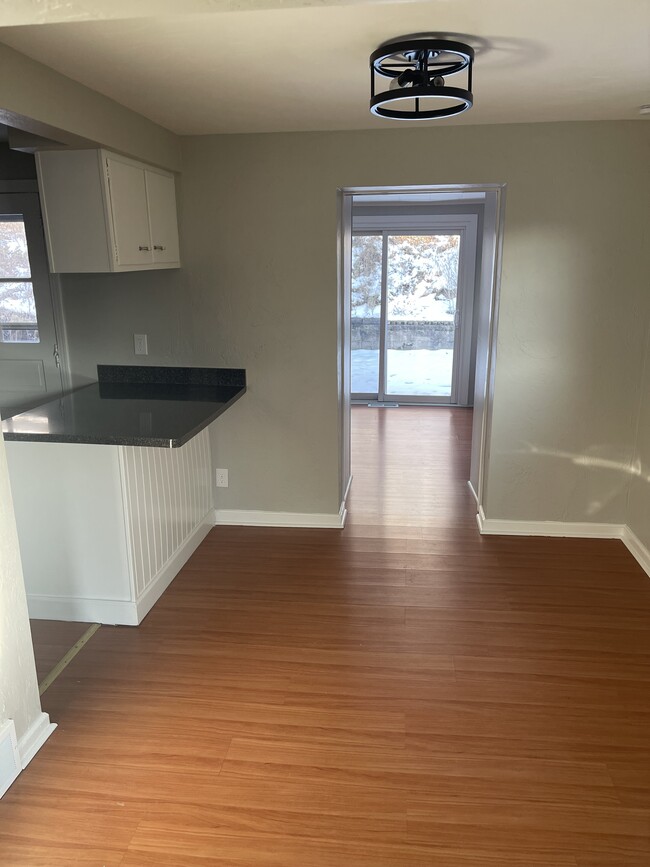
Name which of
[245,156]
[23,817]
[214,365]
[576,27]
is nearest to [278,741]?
[23,817]

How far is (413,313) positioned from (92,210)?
499cm

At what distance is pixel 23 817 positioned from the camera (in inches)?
77.7

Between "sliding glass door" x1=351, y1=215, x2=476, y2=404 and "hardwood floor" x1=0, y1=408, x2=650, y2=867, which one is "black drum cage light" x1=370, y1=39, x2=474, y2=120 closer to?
"hardwood floor" x1=0, y1=408, x2=650, y2=867

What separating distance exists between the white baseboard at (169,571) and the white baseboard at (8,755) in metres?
0.91

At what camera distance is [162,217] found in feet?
11.3

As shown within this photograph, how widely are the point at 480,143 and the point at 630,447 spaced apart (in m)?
1.89

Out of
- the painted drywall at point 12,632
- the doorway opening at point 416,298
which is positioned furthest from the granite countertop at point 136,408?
the doorway opening at point 416,298

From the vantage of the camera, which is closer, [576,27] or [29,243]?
[576,27]

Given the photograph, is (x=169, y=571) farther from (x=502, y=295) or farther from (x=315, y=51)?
(x=315, y=51)

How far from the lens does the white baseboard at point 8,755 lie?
2.04 meters

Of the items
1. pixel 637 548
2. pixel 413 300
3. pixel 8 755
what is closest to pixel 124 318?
pixel 8 755

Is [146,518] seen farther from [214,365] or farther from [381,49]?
[381,49]

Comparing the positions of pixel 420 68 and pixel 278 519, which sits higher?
pixel 420 68

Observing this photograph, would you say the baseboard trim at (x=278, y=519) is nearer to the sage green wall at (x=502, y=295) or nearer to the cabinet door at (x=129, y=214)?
the sage green wall at (x=502, y=295)
